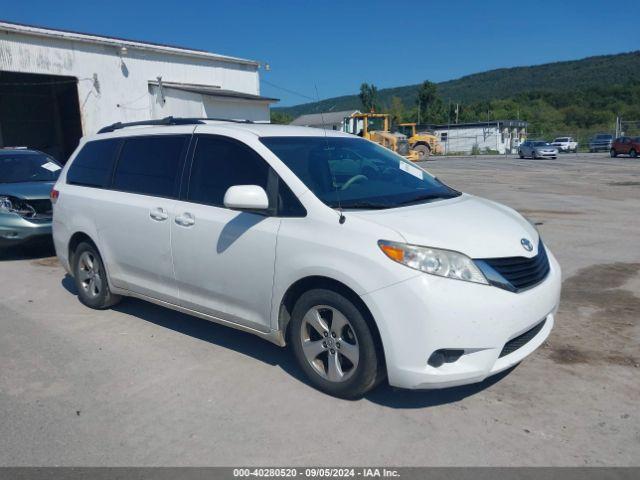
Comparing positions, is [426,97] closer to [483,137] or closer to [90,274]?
[483,137]

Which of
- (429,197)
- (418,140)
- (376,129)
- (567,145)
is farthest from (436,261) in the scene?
(567,145)

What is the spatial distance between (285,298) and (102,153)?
2.94 meters

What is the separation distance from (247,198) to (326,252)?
2.30 feet

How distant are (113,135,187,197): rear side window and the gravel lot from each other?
4.41 feet

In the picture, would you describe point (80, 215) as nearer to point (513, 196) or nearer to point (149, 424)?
point (149, 424)

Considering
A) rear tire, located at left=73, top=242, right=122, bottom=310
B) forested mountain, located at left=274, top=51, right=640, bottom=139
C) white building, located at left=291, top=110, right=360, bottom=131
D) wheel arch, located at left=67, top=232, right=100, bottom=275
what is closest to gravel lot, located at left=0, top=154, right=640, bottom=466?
rear tire, located at left=73, top=242, right=122, bottom=310

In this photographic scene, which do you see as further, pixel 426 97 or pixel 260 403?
pixel 426 97

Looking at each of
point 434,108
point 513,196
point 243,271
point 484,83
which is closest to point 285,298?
point 243,271

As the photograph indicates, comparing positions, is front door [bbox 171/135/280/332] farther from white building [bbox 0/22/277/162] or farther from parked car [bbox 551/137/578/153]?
parked car [bbox 551/137/578/153]

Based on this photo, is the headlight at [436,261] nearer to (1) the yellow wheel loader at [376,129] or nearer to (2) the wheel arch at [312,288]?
(2) the wheel arch at [312,288]

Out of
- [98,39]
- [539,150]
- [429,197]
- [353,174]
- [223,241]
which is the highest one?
[98,39]

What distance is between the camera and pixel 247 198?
3982 millimetres

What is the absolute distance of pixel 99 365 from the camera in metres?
4.58

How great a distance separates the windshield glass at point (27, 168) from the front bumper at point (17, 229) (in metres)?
1.06
